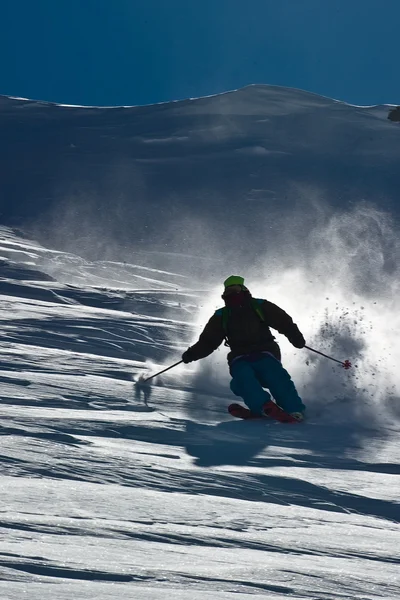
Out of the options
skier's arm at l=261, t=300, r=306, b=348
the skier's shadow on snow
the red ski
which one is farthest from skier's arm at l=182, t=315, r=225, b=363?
the skier's shadow on snow

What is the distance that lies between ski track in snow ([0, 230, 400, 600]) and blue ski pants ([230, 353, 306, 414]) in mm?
300

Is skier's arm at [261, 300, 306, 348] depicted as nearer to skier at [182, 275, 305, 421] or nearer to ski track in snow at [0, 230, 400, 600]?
skier at [182, 275, 305, 421]

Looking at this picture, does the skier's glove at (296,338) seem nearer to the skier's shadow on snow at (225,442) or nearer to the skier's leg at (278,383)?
the skier's leg at (278,383)

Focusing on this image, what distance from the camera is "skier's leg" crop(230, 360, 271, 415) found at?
7.62 meters

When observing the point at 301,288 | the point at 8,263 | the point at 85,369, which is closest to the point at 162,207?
the point at 8,263

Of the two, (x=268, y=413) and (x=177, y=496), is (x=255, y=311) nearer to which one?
(x=268, y=413)

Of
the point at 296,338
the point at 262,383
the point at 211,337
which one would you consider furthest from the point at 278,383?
the point at 211,337

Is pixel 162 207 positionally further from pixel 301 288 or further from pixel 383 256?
pixel 301 288

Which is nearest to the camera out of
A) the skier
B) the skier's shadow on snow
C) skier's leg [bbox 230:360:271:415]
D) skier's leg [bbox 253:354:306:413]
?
the skier's shadow on snow

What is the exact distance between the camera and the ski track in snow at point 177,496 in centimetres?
329

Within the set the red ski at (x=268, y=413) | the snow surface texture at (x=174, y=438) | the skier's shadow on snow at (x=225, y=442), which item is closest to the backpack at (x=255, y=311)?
the snow surface texture at (x=174, y=438)

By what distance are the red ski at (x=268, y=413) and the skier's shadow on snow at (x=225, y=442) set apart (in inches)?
6.2

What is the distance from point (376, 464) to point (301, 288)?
1070cm

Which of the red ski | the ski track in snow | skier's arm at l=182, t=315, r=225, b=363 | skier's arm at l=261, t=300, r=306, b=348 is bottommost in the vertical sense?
the ski track in snow
